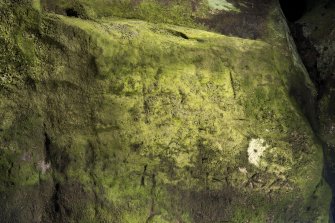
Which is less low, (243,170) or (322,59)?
(322,59)

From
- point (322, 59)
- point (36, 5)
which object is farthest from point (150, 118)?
point (322, 59)

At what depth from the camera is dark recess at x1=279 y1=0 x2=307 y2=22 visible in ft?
17.4

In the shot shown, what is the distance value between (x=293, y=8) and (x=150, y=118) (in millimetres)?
3013

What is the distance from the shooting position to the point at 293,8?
5.45m

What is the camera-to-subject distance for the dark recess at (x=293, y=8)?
17.4 ft

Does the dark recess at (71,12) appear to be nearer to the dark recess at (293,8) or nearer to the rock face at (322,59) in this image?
the rock face at (322,59)

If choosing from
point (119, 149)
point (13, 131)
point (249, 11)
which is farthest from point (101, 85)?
point (249, 11)

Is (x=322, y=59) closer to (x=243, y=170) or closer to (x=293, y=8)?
(x=293, y=8)

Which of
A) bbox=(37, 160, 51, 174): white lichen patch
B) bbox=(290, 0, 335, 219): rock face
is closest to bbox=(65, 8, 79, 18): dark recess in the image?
bbox=(37, 160, 51, 174): white lichen patch

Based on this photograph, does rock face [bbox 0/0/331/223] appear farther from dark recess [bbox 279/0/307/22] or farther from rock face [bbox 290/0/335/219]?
dark recess [bbox 279/0/307/22]

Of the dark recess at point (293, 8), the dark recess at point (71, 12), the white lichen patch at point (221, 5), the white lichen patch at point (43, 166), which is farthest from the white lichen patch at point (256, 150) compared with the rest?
the dark recess at point (293, 8)

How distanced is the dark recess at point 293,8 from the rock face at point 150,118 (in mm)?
1187

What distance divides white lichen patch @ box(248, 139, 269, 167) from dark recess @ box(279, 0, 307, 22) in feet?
7.06

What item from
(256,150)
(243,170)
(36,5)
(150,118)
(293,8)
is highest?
(36,5)
